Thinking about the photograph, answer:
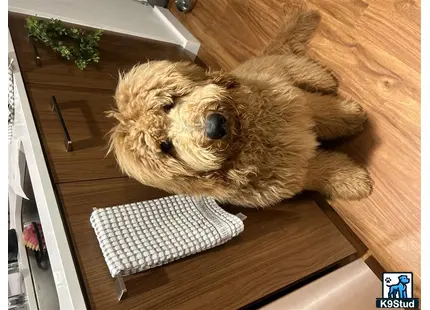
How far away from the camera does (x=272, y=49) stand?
1.93 metres

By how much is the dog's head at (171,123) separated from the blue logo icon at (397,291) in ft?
2.79

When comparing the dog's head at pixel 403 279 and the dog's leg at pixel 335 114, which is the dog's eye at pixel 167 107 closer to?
the dog's leg at pixel 335 114

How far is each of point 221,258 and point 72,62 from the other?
121 cm

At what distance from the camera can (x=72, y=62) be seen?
6.26 feet

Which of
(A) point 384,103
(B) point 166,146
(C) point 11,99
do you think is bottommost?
(C) point 11,99

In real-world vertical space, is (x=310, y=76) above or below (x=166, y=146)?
above

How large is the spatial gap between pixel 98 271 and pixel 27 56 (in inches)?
44.0

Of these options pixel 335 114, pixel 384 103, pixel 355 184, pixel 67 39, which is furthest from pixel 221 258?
pixel 67 39

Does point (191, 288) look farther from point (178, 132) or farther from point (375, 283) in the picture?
point (375, 283)

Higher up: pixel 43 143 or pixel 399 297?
pixel 399 297

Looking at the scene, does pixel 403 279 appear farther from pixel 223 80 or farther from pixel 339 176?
pixel 223 80

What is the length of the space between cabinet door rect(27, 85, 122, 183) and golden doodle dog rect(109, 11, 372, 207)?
18cm

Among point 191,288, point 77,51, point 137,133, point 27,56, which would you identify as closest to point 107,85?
point 77,51

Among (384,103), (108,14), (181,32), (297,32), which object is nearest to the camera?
(384,103)
